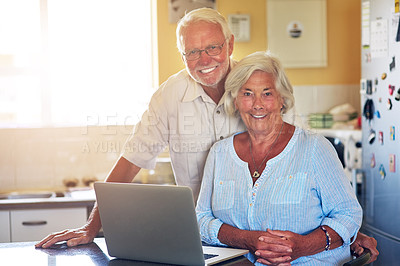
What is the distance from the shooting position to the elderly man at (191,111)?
207cm

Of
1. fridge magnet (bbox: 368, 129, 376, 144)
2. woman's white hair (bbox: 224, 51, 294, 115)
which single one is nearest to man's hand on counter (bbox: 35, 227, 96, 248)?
woman's white hair (bbox: 224, 51, 294, 115)

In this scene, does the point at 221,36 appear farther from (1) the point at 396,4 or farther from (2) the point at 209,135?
(1) the point at 396,4

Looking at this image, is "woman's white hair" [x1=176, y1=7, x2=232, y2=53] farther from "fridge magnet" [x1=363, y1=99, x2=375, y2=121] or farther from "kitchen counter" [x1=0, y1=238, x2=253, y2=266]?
"fridge magnet" [x1=363, y1=99, x2=375, y2=121]

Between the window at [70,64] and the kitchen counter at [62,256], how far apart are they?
2295 mm

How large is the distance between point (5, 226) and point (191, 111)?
1.51 metres

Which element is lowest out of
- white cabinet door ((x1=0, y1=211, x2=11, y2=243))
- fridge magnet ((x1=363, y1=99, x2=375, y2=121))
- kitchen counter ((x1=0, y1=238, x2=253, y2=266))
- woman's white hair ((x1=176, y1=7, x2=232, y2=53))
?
white cabinet door ((x1=0, y1=211, x2=11, y2=243))

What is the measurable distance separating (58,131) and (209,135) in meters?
2.00

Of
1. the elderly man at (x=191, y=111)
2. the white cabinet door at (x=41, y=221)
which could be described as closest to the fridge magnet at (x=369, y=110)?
the elderly man at (x=191, y=111)

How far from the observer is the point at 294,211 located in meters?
1.78

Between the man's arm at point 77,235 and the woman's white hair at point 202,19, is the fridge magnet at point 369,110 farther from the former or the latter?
the man's arm at point 77,235

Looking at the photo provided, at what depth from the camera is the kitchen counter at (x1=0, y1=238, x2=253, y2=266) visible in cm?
160

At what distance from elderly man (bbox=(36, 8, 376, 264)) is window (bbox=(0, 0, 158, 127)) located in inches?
72.0

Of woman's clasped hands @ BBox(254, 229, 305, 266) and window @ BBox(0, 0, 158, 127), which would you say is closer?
woman's clasped hands @ BBox(254, 229, 305, 266)

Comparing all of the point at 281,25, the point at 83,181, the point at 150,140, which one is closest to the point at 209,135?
the point at 150,140
